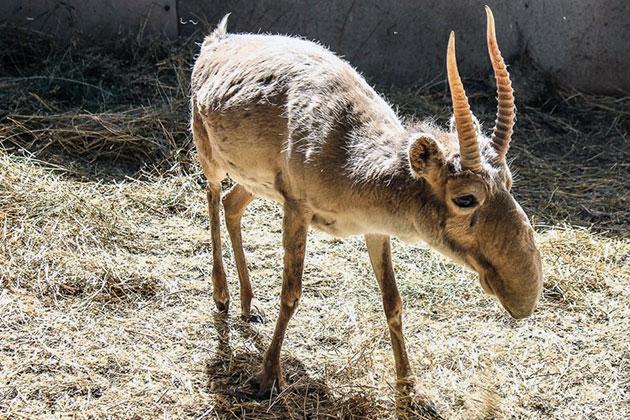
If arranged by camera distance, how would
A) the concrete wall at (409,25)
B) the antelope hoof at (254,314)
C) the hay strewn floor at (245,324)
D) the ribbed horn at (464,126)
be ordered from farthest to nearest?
the concrete wall at (409,25), the antelope hoof at (254,314), the hay strewn floor at (245,324), the ribbed horn at (464,126)

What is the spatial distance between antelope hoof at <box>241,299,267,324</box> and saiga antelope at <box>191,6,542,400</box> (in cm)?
1

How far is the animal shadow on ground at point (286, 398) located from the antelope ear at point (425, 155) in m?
1.38

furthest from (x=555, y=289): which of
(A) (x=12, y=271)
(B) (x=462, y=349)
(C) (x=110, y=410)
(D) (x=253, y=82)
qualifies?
(A) (x=12, y=271)

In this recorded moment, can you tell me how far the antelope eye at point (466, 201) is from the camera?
Answer: 13.5 feet

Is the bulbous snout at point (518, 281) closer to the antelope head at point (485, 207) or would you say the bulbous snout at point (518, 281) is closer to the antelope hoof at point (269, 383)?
the antelope head at point (485, 207)

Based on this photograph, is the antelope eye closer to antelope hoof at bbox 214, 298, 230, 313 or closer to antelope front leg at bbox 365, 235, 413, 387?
antelope front leg at bbox 365, 235, 413, 387

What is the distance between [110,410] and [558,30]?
6415 millimetres

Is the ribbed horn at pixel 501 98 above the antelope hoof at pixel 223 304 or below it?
above

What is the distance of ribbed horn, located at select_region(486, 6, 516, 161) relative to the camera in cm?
393

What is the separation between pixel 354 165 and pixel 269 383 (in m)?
1.34

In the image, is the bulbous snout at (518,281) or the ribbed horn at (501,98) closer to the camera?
the ribbed horn at (501,98)

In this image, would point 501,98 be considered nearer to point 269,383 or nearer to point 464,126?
point 464,126

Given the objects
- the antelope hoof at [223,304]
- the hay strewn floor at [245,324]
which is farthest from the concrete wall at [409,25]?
the antelope hoof at [223,304]

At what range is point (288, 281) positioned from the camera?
4926 mm
